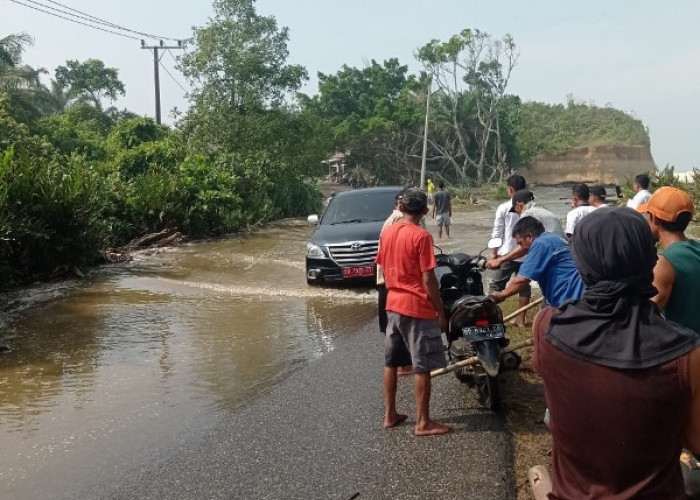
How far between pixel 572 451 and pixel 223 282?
37.5 ft

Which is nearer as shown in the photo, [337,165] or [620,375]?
[620,375]

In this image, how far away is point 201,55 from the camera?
30.6 meters

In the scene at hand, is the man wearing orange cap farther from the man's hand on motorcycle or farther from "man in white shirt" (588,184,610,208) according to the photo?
"man in white shirt" (588,184,610,208)

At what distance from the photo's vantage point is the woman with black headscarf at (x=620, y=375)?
204 cm

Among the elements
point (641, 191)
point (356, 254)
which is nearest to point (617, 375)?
point (641, 191)

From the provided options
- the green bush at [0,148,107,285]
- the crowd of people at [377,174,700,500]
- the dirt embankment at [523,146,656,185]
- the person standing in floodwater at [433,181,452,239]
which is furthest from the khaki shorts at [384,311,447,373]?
the dirt embankment at [523,146,656,185]

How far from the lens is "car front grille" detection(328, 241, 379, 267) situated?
11.4 meters

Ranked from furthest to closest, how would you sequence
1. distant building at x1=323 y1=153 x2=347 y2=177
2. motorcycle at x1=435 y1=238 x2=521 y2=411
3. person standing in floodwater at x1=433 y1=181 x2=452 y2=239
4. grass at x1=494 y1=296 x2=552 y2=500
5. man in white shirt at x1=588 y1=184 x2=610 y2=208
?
1. distant building at x1=323 y1=153 x2=347 y2=177
2. person standing in floodwater at x1=433 y1=181 x2=452 y2=239
3. man in white shirt at x1=588 y1=184 x2=610 y2=208
4. motorcycle at x1=435 y1=238 x2=521 y2=411
5. grass at x1=494 y1=296 x2=552 y2=500

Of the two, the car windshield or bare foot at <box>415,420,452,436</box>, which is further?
the car windshield

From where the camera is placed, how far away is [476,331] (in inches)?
205

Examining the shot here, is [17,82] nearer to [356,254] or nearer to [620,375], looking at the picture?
[356,254]

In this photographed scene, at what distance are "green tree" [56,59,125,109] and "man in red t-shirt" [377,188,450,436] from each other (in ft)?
197

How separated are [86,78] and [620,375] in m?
64.9

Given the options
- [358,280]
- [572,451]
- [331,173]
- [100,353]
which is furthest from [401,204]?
[331,173]
